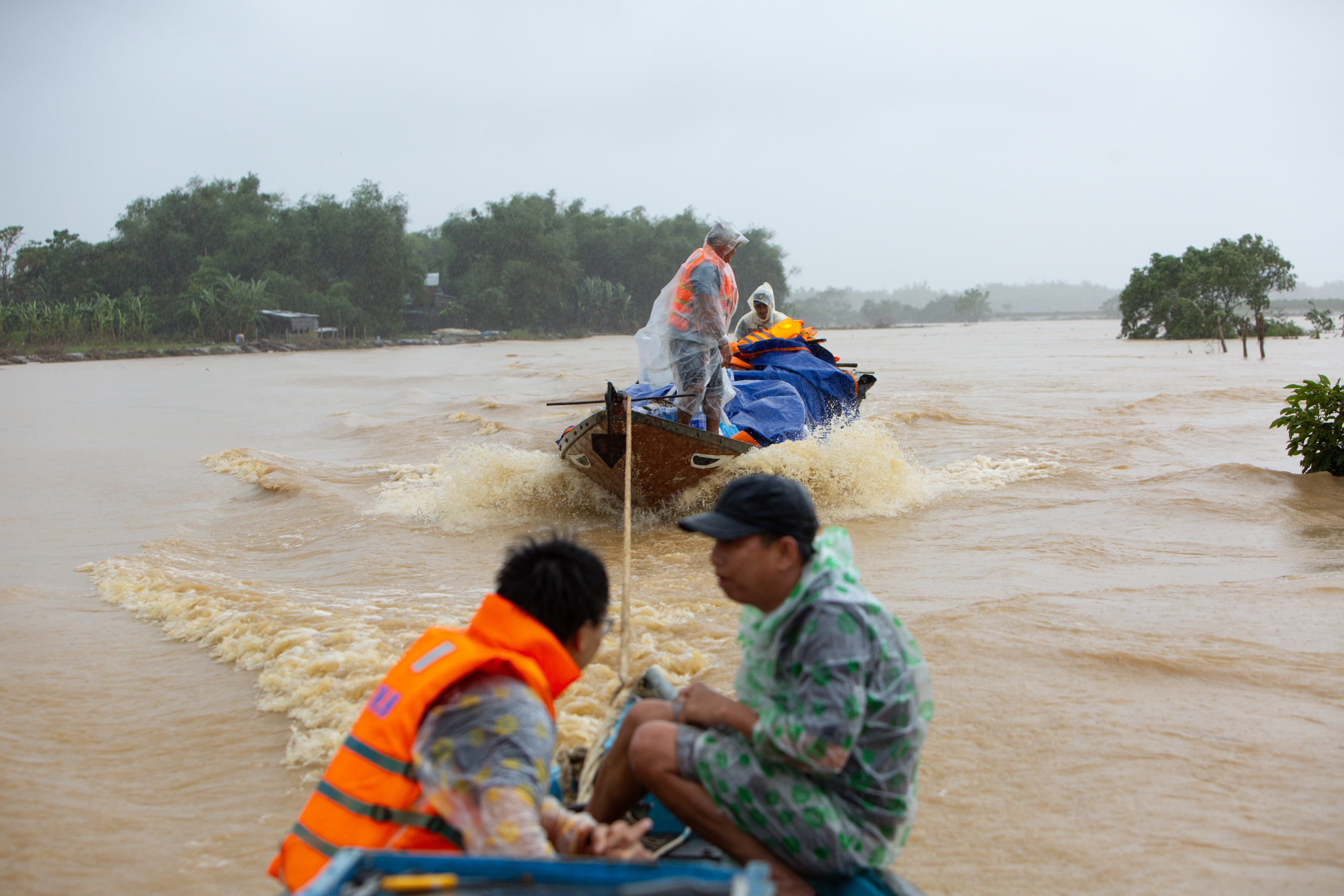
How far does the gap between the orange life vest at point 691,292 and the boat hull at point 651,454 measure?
2.25ft

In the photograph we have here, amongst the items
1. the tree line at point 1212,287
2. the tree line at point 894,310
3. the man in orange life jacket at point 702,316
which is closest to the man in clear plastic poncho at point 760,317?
the man in orange life jacket at point 702,316

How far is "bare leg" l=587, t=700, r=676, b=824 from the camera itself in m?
2.18

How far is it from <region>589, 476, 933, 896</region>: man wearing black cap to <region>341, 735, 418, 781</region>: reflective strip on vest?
1.77ft

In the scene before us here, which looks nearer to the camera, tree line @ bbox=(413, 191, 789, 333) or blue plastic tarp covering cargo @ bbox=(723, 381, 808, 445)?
blue plastic tarp covering cargo @ bbox=(723, 381, 808, 445)

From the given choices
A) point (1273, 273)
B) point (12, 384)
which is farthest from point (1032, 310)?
point (12, 384)

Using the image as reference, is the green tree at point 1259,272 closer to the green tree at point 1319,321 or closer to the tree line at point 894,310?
the green tree at point 1319,321

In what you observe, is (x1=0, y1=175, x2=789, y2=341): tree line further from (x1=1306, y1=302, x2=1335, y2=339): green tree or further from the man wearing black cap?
the man wearing black cap

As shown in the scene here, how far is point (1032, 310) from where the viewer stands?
522 ft

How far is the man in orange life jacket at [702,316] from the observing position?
6.44m

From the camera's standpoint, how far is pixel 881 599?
17.6 feet

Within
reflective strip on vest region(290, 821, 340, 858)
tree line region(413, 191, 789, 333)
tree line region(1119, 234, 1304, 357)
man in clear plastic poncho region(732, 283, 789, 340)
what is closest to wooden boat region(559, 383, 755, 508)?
man in clear plastic poncho region(732, 283, 789, 340)

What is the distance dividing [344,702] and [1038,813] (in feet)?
8.71

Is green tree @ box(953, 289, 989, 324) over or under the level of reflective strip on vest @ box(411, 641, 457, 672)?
over

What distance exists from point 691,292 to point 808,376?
6.95 feet
